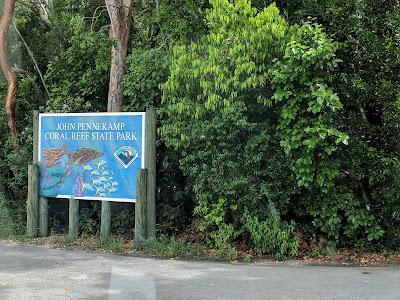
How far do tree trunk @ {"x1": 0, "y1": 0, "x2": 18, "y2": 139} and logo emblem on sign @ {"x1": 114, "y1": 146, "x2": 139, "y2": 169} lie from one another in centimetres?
307

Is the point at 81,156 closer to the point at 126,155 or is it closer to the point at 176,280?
the point at 126,155

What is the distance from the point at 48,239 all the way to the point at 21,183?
1.73m

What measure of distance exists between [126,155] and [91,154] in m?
0.71

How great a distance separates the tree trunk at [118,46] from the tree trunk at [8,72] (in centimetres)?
216

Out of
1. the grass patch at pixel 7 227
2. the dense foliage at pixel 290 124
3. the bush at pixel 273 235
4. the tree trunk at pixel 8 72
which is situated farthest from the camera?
the tree trunk at pixel 8 72

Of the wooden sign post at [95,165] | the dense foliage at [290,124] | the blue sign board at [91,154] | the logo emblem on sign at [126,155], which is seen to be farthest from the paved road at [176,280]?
the logo emblem on sign at [126,155]

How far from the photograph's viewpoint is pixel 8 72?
11.4m

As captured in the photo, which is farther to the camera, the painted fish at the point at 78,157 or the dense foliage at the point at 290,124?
the painted fish at the point at 78,157

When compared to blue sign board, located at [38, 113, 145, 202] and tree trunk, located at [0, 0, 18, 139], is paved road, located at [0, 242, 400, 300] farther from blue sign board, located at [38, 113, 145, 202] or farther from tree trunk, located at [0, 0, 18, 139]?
tree trunk, located at [0, 0, 18, 139]

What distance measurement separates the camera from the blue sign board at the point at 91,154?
9.25 m

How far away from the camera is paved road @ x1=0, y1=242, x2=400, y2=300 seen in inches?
255

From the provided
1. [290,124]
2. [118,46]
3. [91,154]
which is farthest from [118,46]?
[290,124]

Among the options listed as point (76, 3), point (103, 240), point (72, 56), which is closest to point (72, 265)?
point (103, 240)

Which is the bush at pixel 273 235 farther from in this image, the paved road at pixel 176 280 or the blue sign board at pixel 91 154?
the blue sign board at pixel 91 154
